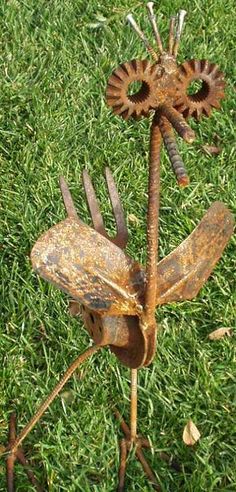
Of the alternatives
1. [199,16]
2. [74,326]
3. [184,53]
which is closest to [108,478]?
[74,326]

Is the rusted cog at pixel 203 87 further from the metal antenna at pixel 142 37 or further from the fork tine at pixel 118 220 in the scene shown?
the fork tine at pixel 118 220

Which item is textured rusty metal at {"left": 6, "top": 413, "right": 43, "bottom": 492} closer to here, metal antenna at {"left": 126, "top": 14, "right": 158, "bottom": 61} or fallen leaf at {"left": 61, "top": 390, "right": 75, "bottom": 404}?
fallen leaf at {"left": 61, "top": 390, "right": 75, "bottom": 404}

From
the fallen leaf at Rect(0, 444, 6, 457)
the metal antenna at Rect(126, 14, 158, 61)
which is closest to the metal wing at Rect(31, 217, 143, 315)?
the metal antenna at Rect(126, 14, 158, 61)

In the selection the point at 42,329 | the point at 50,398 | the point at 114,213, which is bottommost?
the point at 50,398

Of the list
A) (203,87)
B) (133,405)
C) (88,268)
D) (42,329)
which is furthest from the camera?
(42,329)

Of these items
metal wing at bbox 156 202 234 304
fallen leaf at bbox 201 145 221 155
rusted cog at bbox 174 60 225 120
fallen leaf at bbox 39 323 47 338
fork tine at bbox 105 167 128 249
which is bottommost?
fallen leaf at bbox 39 323 47 338

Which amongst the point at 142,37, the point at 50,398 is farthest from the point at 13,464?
the point at 142,37

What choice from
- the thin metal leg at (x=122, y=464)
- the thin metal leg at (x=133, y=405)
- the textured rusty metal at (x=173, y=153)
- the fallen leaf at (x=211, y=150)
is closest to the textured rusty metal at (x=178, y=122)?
the textured rusty metal at (x=173, y=153)

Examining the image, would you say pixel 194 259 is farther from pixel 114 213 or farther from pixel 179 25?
pixel 179 25
